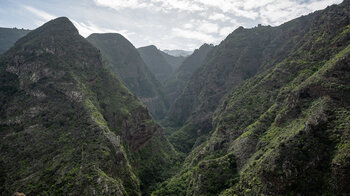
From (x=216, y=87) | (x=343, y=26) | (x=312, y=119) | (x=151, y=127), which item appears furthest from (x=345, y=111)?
(x=216, y=87)

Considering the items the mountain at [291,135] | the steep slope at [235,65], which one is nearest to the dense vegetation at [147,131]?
the mountain at [291,135]

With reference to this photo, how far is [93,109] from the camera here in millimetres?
85312

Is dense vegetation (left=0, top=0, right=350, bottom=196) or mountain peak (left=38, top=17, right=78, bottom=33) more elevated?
mountain peak (left=38, top=17, right=78, bottom=33)

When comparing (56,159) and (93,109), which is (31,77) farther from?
(56,159)

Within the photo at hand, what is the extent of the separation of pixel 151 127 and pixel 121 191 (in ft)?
191

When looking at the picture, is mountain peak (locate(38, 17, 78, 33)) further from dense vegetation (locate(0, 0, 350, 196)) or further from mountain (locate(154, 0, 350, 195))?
mountain (locate(154, 0, 350, 195))

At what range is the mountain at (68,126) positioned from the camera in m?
57.1

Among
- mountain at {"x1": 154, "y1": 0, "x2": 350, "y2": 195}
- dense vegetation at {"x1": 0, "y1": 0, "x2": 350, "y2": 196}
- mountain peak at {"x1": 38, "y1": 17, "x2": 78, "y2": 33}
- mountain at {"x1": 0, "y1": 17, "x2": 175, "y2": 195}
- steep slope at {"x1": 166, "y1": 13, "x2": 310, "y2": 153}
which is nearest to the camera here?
mountain at {"x1": 154, "y1": 0, "x2": 350, "y2": 195}

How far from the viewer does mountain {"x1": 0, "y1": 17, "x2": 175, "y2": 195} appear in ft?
187

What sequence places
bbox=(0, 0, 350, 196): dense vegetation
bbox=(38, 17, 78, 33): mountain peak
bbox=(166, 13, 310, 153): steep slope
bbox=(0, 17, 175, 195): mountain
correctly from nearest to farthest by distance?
1. bbox=(0, 0, 350, 196): dense vegetation
2. bbox=(0, 17, 175, 195): mountain
3. bbox=(38, 17, 78, 33): mountain peak
4. bbox=(166, 13, 310, 153): steep slope

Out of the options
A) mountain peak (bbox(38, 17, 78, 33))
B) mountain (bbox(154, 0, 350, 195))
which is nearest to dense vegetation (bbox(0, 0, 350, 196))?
mountain (bbox(154, 0, 350, 195))

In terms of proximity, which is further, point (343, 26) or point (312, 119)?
point (343, 26)

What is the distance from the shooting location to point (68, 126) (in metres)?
74.9

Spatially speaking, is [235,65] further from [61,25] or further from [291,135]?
[61,25]
